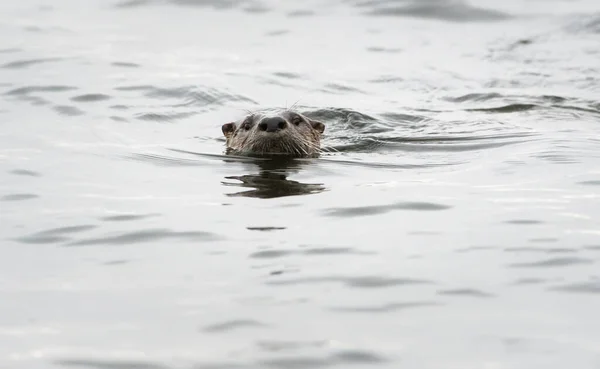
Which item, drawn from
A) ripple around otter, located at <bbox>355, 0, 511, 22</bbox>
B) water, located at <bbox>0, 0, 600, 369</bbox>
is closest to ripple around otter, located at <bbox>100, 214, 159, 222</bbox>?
water, located at <bbox>0, 0, 600, 369</bbox>

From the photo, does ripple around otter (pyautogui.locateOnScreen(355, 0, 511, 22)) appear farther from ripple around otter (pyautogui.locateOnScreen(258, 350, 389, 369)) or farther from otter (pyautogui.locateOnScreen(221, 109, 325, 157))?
ripple around otter (pyautogui.locateOnScreen(258, 350, 389, 369))

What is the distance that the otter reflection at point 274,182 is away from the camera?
21.3ft

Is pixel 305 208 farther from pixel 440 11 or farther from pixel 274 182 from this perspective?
pixel 440 11

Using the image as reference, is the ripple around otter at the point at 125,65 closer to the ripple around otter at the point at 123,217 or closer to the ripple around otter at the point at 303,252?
the ripple around otter at the point at 123,217

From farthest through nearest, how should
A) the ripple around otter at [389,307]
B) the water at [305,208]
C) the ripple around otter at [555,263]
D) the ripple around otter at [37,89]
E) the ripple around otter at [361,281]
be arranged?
the ripple around otter at [37,89] → the ripple around otter at [555,263] → the ripple around otter at [361,281] → the ripple around otter at [389,307] → the water at [305,208]

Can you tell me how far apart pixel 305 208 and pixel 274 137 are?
2.06 meters

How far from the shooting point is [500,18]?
15000 millimetres

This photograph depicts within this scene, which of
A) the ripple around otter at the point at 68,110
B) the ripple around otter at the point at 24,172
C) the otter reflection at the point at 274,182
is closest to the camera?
the otter reflection at the point at 274,182

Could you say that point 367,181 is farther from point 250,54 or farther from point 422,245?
point 250,54

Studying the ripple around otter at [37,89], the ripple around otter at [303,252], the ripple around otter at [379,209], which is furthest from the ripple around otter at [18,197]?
the ripple around otter at [37,89]

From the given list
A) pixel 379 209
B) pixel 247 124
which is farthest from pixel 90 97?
pixel 379 209

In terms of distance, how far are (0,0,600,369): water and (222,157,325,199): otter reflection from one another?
0.04m

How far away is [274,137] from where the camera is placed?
796 centimetres

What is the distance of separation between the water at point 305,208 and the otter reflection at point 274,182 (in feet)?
0.12
